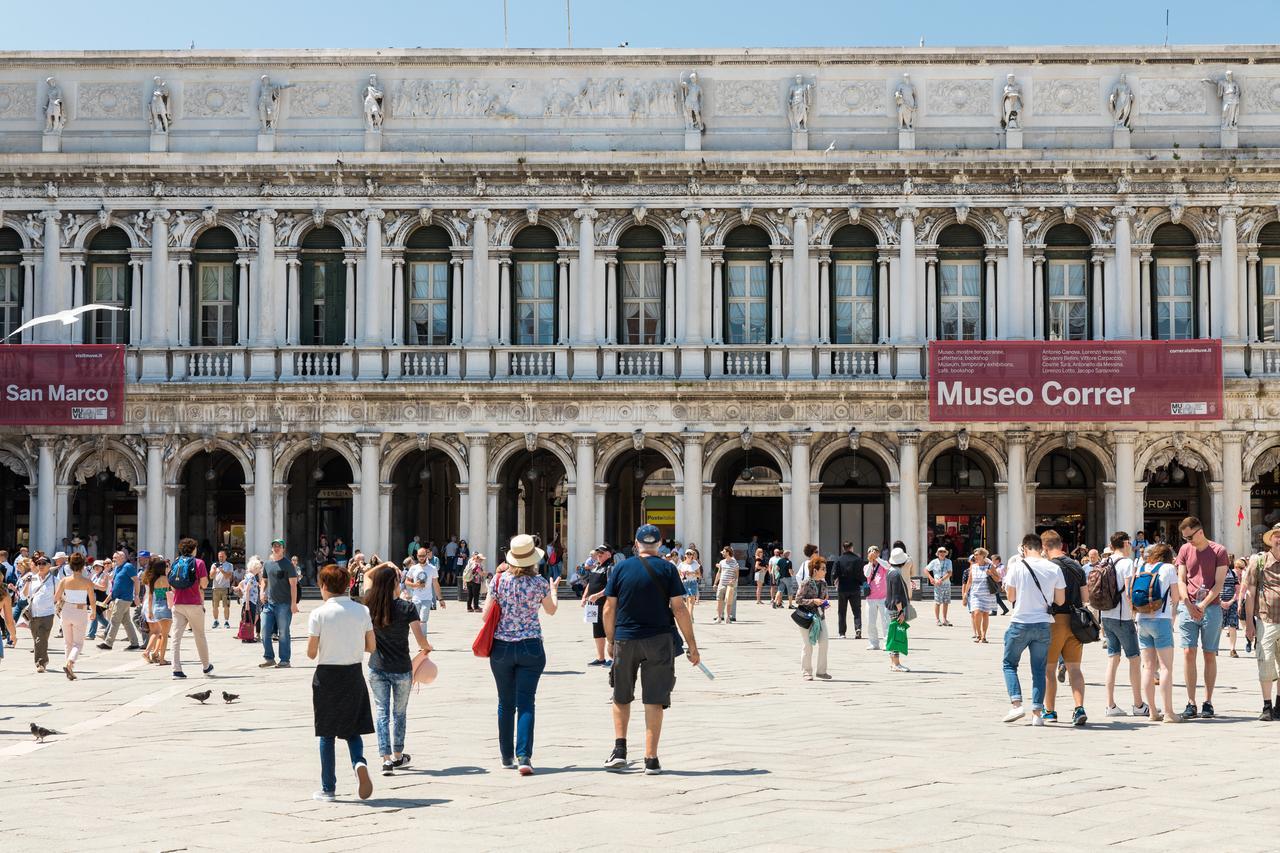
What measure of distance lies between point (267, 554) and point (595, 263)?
10.6 metres

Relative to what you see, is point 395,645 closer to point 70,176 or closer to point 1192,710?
point 1192,710

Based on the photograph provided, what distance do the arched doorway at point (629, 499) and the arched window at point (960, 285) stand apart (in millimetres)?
8075

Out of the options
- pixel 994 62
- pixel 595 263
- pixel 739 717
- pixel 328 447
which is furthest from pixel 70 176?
pixel 739 717

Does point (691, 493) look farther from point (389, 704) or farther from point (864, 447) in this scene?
point (389, 704)

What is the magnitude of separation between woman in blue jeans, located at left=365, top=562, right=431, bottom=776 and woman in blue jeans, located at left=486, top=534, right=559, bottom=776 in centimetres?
61

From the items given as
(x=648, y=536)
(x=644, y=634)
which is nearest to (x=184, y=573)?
(x=648, y=536)

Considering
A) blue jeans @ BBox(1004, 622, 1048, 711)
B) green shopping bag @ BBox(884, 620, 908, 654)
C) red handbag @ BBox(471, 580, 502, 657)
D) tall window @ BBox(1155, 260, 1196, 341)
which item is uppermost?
tall window @ BBox(1155, 260, 1196, 341)

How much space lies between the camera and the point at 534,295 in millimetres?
42906

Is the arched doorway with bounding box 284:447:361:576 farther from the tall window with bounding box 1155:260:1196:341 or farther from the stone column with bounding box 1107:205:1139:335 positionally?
the tall window with bounding box 1155:260:1196:341

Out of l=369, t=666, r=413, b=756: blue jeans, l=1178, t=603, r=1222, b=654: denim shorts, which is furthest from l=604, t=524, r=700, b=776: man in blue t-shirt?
l=1178, t=603, r=1222, b=654: denim shorts

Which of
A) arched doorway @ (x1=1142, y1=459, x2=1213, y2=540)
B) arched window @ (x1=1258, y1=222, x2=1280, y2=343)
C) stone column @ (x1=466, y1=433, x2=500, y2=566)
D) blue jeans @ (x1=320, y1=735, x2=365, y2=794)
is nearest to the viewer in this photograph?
Answer: blue jeans @ (x1=320, y1=735, x2=365, y2=794)

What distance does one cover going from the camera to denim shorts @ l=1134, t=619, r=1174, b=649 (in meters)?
16.8

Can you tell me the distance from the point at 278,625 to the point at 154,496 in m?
19.5

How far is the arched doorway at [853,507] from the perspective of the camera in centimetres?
4509
